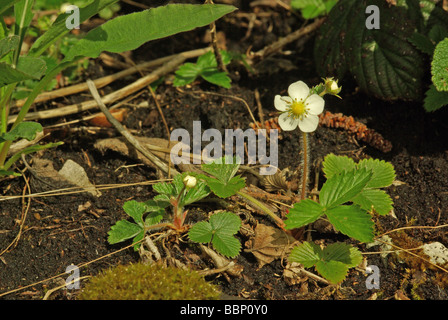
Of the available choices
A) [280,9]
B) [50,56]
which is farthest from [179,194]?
[280,9]

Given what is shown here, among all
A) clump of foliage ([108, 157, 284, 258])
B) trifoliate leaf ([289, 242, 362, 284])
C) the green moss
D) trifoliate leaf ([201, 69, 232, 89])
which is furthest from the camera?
trifoliate leaf ([201, 69, 232, 89])

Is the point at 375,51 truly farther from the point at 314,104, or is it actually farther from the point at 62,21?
the point at 62,21

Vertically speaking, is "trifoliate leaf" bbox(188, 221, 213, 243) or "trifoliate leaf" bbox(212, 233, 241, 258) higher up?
"trifoliate leaf" bbox(188, 221, 213, 243)

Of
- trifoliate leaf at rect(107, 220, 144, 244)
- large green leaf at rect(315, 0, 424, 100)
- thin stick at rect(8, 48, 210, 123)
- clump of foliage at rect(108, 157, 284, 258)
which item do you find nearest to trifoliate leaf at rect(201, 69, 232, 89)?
thin stick at rect(8, 48, 210, 123)

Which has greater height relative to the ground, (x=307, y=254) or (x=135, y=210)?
(x=135, y=210)

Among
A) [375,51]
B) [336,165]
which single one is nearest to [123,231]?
[336,165]

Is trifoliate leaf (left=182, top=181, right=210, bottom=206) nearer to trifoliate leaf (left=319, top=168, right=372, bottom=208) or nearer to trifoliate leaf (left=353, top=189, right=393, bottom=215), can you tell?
trifoliate leaf (left=319, top=168, right=372, bottom=208)

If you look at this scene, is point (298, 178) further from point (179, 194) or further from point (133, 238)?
point (133, 238)
